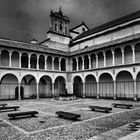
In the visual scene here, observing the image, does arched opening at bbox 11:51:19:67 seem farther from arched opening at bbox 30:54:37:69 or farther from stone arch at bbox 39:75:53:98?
stone arch at bbox 39:75:53:98

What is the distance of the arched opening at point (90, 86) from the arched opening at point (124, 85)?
534 centimetres

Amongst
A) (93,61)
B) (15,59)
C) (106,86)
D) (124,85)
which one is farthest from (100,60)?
(15,59)

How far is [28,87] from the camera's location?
31703mm

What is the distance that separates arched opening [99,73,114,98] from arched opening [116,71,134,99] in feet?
4.30

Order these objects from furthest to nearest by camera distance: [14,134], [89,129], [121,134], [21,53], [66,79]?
[66,79]
[21,53]
[89,129]
[14,134]
[121,134]

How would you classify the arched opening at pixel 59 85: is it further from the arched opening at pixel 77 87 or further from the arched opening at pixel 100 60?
the arched opening at pixel 100 60

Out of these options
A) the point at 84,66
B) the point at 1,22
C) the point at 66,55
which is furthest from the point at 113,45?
the point at 1,22

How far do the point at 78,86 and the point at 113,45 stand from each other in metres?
13.4

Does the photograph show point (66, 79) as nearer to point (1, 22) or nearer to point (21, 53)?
point (21, 53)

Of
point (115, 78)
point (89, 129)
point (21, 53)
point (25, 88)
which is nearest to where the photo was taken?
point (89, 129)

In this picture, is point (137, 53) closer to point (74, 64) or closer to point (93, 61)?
point (93, 61)

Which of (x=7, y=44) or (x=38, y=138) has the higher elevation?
(x=7, y=44)

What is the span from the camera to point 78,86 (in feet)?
116

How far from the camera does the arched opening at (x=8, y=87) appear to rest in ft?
92.1
